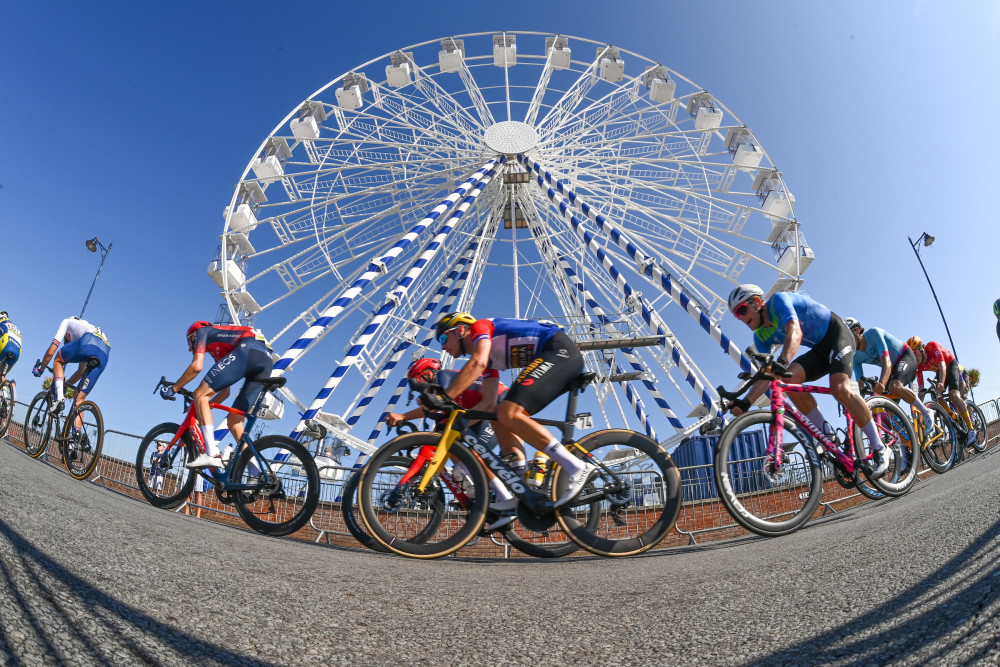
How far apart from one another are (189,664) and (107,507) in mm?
2239

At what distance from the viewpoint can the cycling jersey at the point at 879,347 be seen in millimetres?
5570

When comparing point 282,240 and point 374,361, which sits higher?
point 282,240

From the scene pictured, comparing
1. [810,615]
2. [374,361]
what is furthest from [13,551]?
[374,361]

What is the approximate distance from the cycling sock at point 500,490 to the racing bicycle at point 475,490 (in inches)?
3.4

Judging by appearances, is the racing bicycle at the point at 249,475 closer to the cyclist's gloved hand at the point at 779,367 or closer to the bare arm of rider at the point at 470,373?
the bare arm of rider at the point at 470,373

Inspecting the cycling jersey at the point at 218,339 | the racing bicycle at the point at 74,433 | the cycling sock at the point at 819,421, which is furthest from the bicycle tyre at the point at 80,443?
the cycling sock at the point at 819,421

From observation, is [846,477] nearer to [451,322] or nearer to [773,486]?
Answer: [773,486]

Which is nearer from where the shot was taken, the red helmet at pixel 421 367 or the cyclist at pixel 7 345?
the red helmet at pixel 421 367

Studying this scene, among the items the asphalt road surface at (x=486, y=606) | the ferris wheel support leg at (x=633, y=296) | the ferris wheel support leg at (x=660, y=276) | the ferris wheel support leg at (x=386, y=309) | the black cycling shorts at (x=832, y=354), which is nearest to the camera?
the asphalt road surface at (x=486, y=606)

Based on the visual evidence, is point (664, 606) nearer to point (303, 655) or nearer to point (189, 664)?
point (303, 655)

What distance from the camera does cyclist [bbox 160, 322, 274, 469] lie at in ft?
12.7

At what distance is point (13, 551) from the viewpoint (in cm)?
131

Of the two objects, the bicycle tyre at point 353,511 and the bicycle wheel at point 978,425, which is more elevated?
the bicycle wheel at point 978,425

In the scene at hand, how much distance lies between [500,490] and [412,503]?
561 mm
